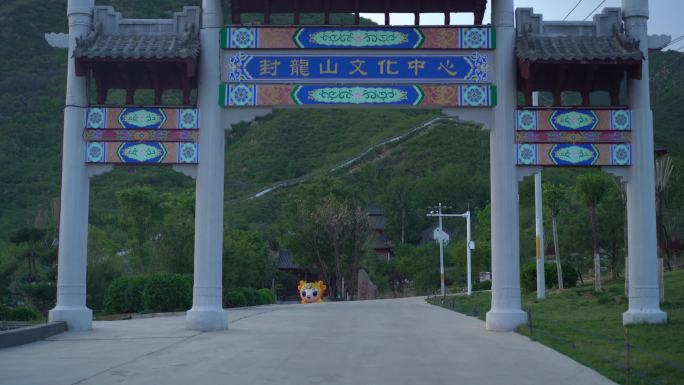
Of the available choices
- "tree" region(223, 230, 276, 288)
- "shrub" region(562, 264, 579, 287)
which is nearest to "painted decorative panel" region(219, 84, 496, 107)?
"tree" region(223, 230, 276, 288)

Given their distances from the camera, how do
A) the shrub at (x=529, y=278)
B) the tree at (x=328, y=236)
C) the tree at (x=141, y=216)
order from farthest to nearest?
the tree at (x=328, y=236) < the tree at (x=141, y=216) < the shrub at (x=529, y=278)

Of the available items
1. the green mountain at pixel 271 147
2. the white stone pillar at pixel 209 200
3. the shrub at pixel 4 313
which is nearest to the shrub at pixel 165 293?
the shrub at pixel 4 313

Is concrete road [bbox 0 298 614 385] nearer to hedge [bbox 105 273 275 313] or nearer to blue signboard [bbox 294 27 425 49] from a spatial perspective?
blue signboard [bbox 294 27 425 49]

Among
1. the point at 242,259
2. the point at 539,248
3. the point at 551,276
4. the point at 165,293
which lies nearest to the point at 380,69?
the point at 165,293

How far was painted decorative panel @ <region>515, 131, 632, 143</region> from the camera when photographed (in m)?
18.9

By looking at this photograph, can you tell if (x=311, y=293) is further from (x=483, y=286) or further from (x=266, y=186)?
(x=266, y=186)

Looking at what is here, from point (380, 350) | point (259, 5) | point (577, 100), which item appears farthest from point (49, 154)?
point (380, 350)

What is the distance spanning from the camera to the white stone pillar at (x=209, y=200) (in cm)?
1891

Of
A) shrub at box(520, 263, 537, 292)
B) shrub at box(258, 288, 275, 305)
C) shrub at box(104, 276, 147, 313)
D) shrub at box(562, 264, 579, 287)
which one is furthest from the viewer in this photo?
shrub at box(258, 288, 275, 305)

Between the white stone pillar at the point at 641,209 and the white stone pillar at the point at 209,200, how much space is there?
9.14 m

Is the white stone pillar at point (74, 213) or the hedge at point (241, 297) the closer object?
the white stone pillar at point (74, 213)

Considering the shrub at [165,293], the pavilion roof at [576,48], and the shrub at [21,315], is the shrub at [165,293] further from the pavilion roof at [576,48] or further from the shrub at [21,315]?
the pavilion roof at [576,48]

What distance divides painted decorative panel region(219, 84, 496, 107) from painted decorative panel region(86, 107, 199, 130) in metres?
1.74

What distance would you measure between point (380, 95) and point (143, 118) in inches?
212
